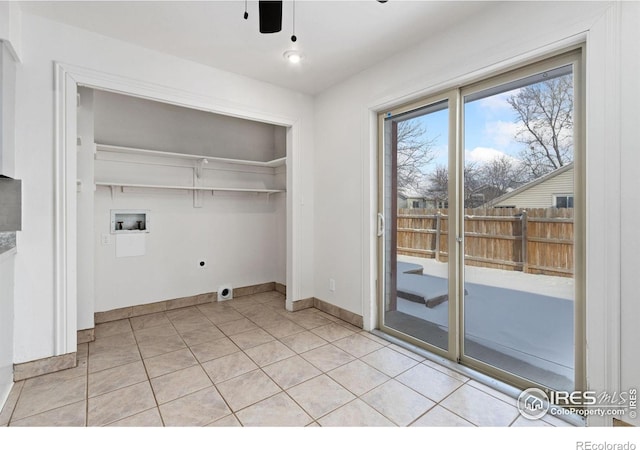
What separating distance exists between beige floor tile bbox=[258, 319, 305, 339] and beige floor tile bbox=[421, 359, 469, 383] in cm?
124

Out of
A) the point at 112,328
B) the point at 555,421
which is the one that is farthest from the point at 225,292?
the point at 555,421

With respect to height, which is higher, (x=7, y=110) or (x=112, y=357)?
(x=7, y=110)

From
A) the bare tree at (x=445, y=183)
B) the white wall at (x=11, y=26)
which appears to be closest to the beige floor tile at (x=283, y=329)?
the bare tree at (x=445, y=183)

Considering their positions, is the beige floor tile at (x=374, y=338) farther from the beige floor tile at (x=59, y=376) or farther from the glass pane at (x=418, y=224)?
the beige floor tile at (x=59, y=376)

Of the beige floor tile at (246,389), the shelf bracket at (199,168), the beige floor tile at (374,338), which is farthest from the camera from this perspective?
the shelf bracket at (199,168)

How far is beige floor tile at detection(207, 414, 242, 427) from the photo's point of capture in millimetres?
1684

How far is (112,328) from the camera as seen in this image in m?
3.06

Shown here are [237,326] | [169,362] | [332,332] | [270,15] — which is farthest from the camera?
[237,326]

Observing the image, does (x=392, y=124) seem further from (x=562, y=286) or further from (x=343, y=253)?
(x=562, y=286)

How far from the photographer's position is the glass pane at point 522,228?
190 cm

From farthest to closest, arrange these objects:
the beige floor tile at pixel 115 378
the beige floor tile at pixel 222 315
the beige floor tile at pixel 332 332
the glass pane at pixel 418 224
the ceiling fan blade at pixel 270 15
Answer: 1. the beige floor tile at pixel 222 315
2. the beige floor tile at pixel 332 332
3. the glass pane at pixel 418 224
4. the beige floor tile at pixel 115 378
5. the ceiling fan blade at pixel 270 15

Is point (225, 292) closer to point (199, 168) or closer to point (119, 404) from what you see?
point (199, 168)

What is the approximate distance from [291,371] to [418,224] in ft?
5.39

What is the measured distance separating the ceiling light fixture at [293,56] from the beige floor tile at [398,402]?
2849 millimetres
